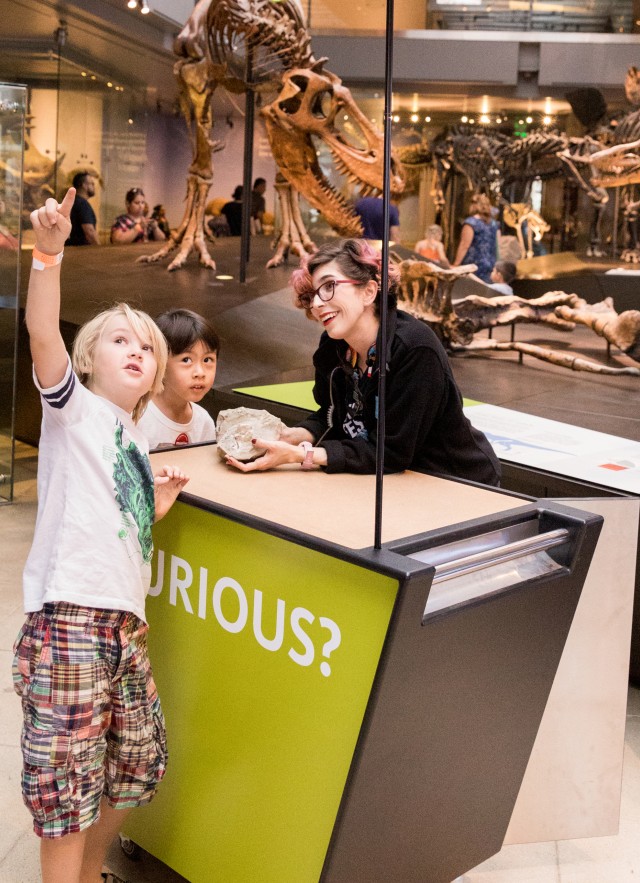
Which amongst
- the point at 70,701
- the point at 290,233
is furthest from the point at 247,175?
the point at 70,701

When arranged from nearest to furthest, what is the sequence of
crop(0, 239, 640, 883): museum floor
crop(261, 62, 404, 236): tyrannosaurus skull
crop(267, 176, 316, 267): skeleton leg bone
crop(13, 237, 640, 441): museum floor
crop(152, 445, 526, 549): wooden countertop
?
crop(152, 445, 526, 549): wooden countertop
crop(0, 239, 640, 883): museum floor
crop(13, 237, 640, 441): museum floor
crop(261, 62, 404, 236): tyrannosaurus skull
crop(267, 176, 316, 267): skeleton leg bone

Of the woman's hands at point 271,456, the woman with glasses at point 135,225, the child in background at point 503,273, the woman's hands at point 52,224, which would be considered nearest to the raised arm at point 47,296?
the woman's hands at point 52,224

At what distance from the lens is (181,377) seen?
2695 mm

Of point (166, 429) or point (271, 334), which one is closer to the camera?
point (166, 429)

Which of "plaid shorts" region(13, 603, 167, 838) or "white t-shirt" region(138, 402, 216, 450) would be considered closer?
"plaid shorts" region(13, 603, 167, 838)

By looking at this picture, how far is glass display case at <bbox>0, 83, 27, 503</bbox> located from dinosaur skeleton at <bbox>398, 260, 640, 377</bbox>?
95.7 inches

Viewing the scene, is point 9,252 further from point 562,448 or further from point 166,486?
point 166,486

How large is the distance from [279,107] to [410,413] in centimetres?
464

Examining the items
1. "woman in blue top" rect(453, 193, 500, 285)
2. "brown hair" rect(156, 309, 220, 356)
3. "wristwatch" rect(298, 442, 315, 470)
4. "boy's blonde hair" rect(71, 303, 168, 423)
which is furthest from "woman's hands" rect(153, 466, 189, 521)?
"woman in blue top" rect(453, 193, 500, 285)

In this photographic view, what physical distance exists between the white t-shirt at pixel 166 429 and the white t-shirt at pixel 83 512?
0.72 m

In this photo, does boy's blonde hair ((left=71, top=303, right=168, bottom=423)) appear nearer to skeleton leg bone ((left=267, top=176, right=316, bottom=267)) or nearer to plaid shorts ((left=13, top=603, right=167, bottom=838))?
plaid shorts ((left=13, top=603, right=167, bottom=838))

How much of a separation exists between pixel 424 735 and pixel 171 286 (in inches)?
228

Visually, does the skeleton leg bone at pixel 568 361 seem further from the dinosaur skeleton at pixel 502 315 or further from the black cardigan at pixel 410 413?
the black cardigan at pixel 410 413

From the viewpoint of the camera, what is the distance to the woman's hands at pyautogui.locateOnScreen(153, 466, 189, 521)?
204cm
